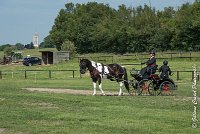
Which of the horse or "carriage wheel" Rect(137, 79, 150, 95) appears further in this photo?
the horse

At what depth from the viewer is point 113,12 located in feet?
420

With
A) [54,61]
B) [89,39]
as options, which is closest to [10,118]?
[54,61]

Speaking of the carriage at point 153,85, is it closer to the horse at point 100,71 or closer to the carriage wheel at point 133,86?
the carriage wheel at point 133,86

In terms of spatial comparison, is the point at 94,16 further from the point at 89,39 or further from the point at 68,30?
the point at 89,39

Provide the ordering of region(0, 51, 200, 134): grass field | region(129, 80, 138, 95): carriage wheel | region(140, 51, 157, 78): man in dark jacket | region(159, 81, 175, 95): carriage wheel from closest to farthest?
region(0, 51, 200, 134): grass field, region(159, 81, 175, 95): carriage wheel, region(140, 51, 157, 78): man in dark jacket, region(129, 80, 138, 95): carriage wheel

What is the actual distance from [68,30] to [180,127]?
112 meters

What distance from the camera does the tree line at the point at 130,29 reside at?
86.9 meters

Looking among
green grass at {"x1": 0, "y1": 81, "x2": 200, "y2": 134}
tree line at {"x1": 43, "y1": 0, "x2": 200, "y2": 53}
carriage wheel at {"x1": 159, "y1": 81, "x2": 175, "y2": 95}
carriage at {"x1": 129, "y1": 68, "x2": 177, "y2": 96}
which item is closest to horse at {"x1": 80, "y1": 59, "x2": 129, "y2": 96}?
carriage at {"x1": 129, "y1": 68, "x2": 177, "y2": 96}

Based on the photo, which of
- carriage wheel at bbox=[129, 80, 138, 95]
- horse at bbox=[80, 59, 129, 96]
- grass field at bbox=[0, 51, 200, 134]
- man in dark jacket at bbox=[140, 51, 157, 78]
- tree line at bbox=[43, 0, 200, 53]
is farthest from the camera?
tree line at bbox=[43, 0, 200, 53]

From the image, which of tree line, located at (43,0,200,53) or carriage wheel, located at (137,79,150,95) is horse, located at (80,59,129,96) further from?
tree line, located at (43,0,200,53)

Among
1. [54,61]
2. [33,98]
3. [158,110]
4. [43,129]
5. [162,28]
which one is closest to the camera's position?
[43,129]

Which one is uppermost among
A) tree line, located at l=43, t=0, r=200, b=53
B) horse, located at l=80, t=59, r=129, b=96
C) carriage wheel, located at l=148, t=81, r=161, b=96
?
tree line, located at l=43, t=0, r=200, b=53

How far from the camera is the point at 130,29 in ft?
325

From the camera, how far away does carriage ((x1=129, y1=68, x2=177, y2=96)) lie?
74.1 ft
